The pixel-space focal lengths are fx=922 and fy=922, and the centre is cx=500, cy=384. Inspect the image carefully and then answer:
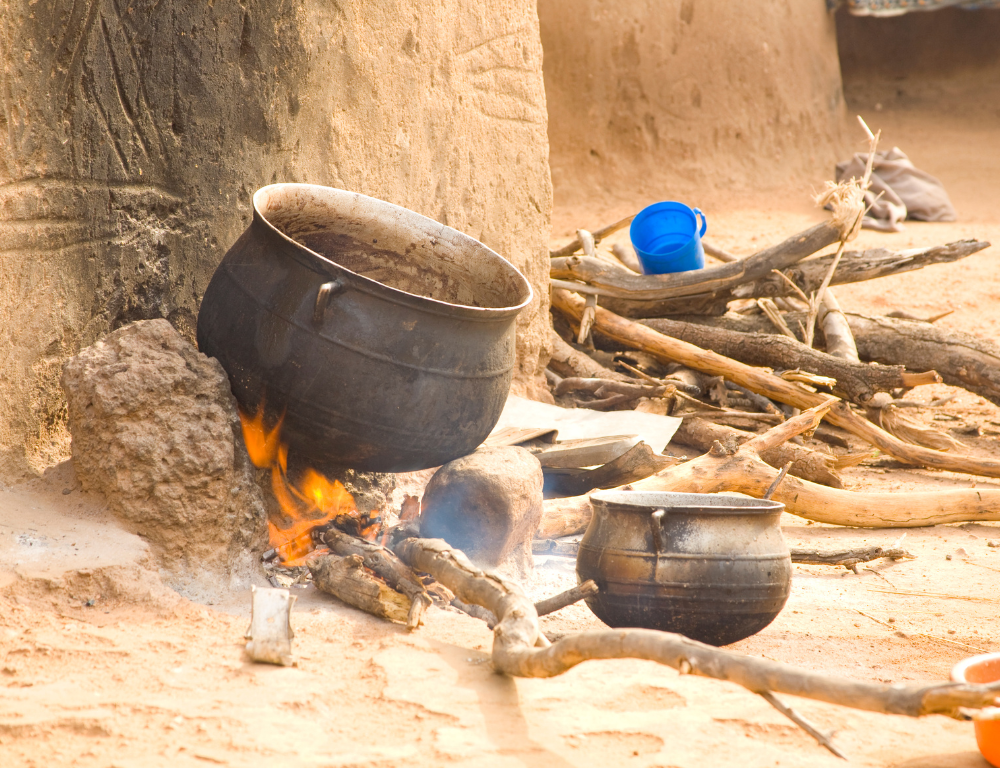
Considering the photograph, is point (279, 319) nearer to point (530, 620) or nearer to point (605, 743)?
point (530, 620)

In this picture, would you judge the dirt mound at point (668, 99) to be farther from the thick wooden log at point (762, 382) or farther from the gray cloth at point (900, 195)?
the thick wooden log at point (762, 382)

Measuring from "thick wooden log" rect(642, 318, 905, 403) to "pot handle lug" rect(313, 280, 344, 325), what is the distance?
3721 millimetres

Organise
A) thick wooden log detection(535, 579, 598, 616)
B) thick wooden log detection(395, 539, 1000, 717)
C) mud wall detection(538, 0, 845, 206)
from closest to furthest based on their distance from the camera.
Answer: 1. thick wooden log detection(395, 539, 1000, 717)
2. thick wooden log detection(535, 579, 598, 616)
3. mud wall detection(538, 0, 845, 206)

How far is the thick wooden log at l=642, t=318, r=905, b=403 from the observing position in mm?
5363

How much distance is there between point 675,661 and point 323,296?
1441 millimetres

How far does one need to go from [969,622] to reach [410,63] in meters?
3.23

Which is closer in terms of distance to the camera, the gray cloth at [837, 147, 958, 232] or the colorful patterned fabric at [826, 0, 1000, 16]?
the gray cloth at [837, 147, 958, 232]

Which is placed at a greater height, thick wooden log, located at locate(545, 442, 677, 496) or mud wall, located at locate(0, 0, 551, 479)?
mud wall, located at locate(0, 0, 551, 479)

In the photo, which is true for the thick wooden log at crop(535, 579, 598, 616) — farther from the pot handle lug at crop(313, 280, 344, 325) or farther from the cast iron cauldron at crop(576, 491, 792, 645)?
the pot handle lug at crop(313, 280, 344, 325)

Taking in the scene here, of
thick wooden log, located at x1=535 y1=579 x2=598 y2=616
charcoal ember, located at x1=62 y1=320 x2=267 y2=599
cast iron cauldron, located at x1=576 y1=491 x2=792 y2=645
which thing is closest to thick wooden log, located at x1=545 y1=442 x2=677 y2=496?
cast iron cauldron, located at x1=576 y1=491 x2=792 y2=645

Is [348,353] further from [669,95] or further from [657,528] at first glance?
[669,95]

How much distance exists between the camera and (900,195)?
11.0m

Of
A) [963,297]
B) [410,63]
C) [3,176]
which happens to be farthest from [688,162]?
[3,176]

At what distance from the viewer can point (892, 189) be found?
11094mm
